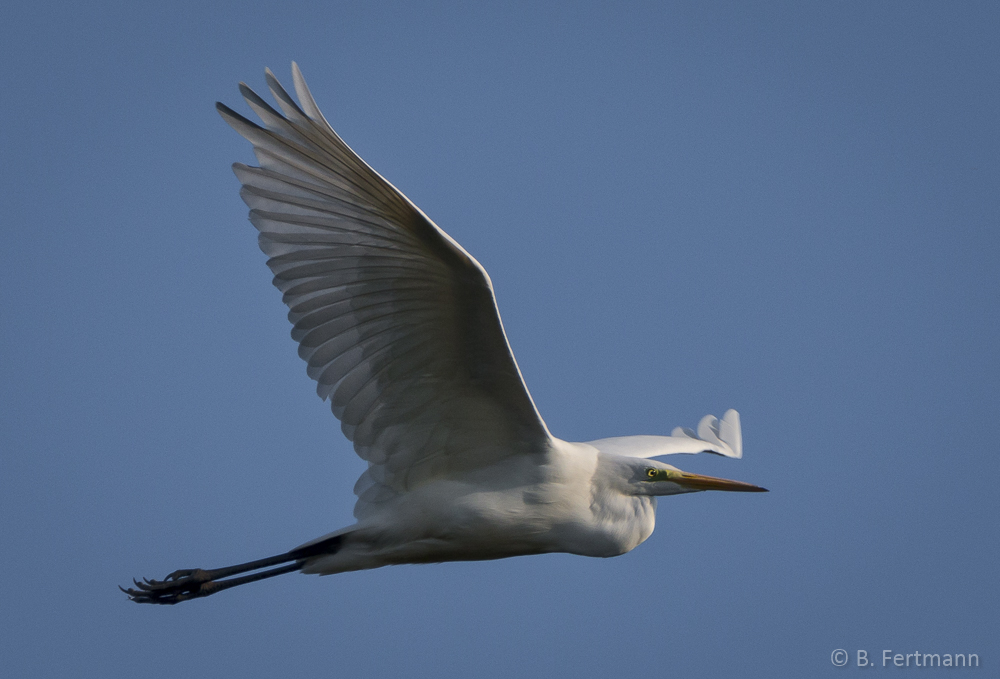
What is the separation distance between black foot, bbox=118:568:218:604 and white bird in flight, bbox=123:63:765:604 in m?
0.01

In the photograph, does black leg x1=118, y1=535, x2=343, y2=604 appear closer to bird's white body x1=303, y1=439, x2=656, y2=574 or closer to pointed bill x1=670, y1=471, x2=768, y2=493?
bird's white body x1=303, y1=439, x2=656, y2=574

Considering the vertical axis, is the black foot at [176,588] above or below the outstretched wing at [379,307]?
below

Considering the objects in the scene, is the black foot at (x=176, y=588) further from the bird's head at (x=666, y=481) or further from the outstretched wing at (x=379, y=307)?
the bird's head at (x=666, y=481)

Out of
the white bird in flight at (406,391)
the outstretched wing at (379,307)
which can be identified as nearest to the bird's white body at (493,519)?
the white bird in flight at (406,391)

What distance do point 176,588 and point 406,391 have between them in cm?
224

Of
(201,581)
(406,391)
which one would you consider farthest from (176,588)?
(406,391)

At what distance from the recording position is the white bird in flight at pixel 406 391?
489cm

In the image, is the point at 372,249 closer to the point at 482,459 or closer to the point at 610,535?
the point at 482,459

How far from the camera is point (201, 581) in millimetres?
6273

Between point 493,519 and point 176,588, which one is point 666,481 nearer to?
point 493,519

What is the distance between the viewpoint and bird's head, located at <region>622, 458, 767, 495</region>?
20.1 feet

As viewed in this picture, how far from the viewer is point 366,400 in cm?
554

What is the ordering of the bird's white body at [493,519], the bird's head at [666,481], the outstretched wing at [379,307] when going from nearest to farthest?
the outstretched wing at [379,307] < the bird's white body at [493,519] < the bird's head at [666,481]

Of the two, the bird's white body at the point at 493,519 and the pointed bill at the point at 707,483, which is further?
the pointed bill at the point at 707,483
